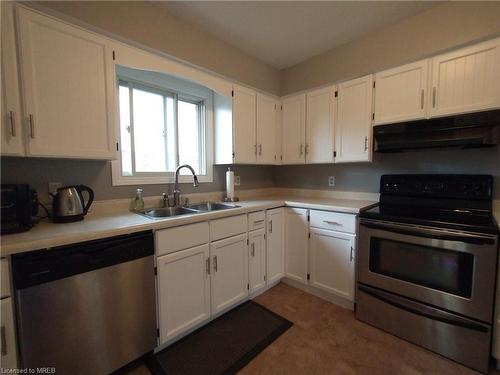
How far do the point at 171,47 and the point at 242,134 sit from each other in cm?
100

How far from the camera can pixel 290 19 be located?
197cm

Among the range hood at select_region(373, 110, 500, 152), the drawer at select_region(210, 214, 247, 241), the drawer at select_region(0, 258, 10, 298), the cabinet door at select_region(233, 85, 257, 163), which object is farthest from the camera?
the cabinet door at select_region(233, 85, 257, 163)

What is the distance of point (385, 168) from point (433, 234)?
37.2 inches

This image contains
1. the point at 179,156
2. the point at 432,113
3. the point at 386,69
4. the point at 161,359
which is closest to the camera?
→ the point at 161,359

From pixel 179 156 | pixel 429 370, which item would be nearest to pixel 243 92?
pixel 179 156

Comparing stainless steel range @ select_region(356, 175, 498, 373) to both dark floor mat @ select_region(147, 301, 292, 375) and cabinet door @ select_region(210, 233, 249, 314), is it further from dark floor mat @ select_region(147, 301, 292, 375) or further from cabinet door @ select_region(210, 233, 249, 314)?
cabinet door @ select_region(210, 233, 249, 314)

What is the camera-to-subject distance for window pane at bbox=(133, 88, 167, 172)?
80.6 inches

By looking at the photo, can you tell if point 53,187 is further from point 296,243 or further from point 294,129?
point 294,129

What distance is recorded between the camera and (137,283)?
137cm

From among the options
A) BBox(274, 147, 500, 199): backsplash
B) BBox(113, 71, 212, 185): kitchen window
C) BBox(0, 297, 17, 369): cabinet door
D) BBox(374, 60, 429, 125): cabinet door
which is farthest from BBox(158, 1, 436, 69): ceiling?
BBox(0, 297, 17, 369): cabinet door

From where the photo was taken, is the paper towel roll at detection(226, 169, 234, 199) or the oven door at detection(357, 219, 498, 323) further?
the paper towel roll at detection(226, 169, 234, 199)

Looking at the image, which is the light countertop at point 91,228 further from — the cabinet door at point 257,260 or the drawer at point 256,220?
the cabinet door at point 257,260

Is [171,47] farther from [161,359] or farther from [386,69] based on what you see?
[161,359]

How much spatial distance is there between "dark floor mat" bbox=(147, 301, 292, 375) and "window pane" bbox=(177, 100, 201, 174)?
4.79 feet
